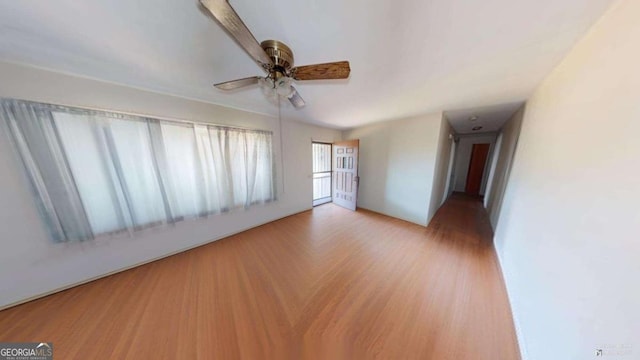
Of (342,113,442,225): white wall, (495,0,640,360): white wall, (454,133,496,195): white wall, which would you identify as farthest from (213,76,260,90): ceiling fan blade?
(454,133,496,195): white wall

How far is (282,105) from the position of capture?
260cm

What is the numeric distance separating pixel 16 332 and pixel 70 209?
101 centimetres

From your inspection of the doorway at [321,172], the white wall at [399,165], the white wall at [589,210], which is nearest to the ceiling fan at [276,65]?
the white wall at [589,210]

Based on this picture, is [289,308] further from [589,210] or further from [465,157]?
[465,157]

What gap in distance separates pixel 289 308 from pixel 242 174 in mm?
2103

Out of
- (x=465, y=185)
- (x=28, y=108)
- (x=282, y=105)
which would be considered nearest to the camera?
(x=28, y=108)

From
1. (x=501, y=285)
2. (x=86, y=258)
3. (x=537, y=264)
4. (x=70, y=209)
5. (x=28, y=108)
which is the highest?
(x=28, y=108)

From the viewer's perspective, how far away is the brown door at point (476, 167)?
534 cm

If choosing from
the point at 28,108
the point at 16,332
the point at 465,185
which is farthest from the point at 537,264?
the point at 465,185

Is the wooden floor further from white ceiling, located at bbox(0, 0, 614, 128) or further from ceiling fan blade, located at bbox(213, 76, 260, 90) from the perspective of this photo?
white ceiling, located at bbox(0, 0, 614, 128)

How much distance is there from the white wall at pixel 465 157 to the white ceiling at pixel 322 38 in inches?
173

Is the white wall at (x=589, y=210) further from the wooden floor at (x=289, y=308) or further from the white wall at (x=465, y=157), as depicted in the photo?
the white wall at (x=465, y=157)

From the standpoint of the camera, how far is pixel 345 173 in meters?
4.07

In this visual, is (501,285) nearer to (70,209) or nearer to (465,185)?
(70,209)
